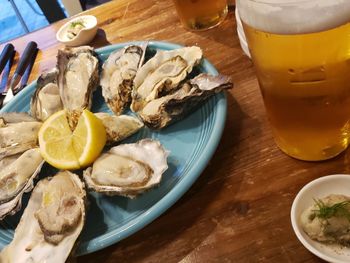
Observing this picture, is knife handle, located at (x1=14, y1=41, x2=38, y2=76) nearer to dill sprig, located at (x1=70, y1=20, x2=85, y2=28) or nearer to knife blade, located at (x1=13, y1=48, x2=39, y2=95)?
knife blade, located at (x1=13, y1=48, x2=39, y2=95)

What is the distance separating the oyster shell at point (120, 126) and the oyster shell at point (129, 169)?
46mm

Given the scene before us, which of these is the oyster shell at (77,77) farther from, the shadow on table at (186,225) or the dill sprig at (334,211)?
the dill sprig at (334,211)

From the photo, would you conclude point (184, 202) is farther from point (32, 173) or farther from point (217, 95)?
point (32, 173)

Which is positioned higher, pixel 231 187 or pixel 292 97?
pixel 292 97

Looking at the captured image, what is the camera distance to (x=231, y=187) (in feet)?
2.41

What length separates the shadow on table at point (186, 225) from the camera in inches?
26.9

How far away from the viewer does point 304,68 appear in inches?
23.6

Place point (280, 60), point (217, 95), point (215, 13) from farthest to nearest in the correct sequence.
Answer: point (215, 13) < point (217, 95) < point (280, 60)

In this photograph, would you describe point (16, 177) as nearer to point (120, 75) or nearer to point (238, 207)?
point (120, 75)

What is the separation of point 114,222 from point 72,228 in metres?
0.07

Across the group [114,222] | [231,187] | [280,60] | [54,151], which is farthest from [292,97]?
[54,151]

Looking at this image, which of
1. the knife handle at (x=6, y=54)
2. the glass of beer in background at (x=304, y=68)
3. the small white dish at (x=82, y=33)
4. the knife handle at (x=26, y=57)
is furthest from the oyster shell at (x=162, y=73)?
the knife handle at (x=6, y=54)

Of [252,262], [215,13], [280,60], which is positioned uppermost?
[280,60]

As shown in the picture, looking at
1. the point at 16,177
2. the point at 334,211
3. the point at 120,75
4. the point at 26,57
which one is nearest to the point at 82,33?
the point at 26,57
